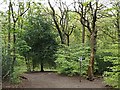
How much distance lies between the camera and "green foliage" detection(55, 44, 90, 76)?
1523cm

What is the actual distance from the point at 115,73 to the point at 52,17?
38.1ft

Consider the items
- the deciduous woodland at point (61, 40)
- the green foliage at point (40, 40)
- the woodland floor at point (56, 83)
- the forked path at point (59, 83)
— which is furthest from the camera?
the green foliage at point (40, 40)

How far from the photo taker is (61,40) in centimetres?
1914

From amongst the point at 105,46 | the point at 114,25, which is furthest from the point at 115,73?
the point at 114,25

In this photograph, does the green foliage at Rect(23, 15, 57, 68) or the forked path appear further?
the green foliage at Rect(23, 15, 57, 68)

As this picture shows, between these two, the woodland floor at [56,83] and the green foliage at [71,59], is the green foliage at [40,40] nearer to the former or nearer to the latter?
the green foliage at [71,59]

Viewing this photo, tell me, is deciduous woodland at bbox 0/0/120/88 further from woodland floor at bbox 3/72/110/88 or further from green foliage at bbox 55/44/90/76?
woodland floor at bbox 3/72/110/88

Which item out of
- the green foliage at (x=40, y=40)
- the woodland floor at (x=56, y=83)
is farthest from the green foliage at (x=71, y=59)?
the green foliage at (x=40, y=40)

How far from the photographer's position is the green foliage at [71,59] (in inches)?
600

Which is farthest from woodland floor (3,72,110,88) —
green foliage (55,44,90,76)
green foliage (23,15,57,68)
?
green foliage (23,15,57,68)

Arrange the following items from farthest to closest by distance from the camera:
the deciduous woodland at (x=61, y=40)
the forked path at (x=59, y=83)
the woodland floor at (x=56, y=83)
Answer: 1. the deciduous woodland at (x=61, y=40)
2. the forked path at (x=59, y=83)
3. the woodland floor at (x=56, y=83)

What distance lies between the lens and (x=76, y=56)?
627 inches

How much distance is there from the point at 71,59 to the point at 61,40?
3448 mm

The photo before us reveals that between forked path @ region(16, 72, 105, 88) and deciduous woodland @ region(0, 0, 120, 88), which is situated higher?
deciduous woodland @ region(0, 0, 120, 88)
